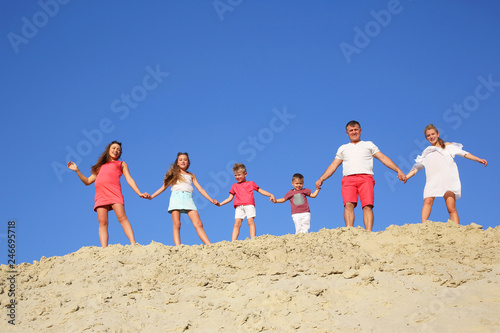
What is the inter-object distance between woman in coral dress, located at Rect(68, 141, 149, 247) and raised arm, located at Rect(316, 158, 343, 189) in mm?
3228

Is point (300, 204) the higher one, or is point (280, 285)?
point (300, 204)

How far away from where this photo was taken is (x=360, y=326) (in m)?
5.15

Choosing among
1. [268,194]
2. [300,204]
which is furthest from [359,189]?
[268,194]

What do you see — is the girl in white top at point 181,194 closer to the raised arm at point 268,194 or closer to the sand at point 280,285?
the raised arm at point 268,194

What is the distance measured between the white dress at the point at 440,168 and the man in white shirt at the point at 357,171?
47 cm

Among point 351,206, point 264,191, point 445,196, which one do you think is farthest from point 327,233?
point 264,191

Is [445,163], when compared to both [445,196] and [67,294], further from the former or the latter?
[67,294]

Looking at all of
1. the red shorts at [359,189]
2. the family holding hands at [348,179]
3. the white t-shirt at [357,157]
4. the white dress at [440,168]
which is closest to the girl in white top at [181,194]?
the family holding hands at [348,179]

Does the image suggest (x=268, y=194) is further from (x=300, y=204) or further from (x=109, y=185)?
(x=109, y=185)

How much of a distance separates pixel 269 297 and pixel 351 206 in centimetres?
327

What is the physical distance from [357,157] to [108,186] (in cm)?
445

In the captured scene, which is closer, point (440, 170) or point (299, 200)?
point (440, 170)

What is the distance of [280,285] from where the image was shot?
5.93 meters

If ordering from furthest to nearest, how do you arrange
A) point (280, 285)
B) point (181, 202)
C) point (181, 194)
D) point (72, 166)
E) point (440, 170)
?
point (181, 194)
point (181, 202)
point (72, 166)
point (440, 170)
point (280, 285)
